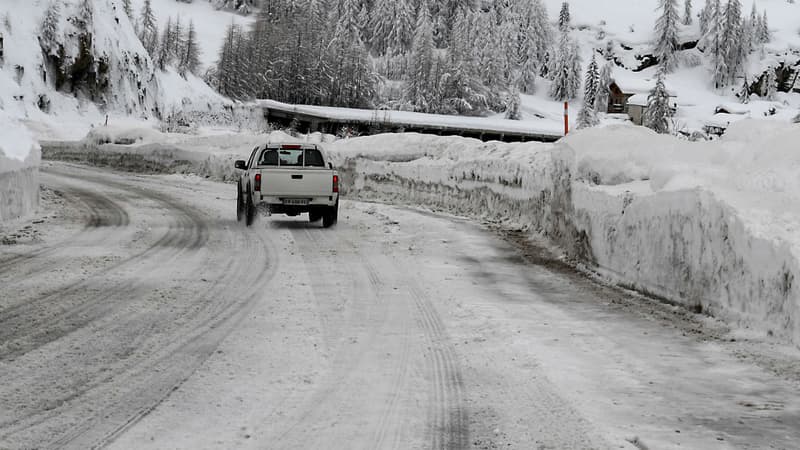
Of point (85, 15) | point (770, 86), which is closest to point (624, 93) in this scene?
point (770, 86)

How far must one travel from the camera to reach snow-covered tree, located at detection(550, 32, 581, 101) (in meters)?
166

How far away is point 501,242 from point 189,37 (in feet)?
493

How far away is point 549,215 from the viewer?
16.1 metres

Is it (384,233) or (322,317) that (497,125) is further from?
(322,317)

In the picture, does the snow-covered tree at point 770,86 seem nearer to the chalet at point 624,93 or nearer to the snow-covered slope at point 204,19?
the chalet at point 624,93

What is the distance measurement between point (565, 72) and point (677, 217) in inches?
6381

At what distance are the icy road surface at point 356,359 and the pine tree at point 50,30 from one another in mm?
68914

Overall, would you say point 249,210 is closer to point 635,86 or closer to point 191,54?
point 191,54

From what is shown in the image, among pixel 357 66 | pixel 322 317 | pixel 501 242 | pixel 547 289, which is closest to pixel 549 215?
pixel 501 242

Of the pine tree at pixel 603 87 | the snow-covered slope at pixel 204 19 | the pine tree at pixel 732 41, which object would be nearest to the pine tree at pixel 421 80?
the pine tree at pixel 603 87

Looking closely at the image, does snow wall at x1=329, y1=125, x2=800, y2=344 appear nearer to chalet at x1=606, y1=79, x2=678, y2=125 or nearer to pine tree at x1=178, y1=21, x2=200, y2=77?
pine tree at x1=178, y1=21, x2=200, y2=77

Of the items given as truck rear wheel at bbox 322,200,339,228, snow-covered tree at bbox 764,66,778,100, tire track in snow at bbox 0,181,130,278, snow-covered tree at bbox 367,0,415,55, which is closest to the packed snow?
truck rear wheel at bbox 322,200,339,228

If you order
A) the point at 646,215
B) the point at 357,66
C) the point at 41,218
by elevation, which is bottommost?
the point at 41,218

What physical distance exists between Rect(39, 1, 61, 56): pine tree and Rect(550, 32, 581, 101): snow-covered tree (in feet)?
358
